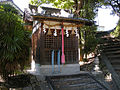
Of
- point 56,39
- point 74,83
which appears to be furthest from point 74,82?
point 56,39

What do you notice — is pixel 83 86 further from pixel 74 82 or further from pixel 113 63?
pixel 113 63

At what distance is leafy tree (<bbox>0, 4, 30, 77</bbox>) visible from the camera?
5.14 meters

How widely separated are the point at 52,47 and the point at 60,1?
8191mm

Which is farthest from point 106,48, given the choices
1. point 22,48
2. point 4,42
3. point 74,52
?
point 4,42

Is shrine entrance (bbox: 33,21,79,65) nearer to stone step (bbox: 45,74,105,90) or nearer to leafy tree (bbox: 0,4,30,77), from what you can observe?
stone step (bbox: 45,74,105,90)

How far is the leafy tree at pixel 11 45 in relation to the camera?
5.14 meters

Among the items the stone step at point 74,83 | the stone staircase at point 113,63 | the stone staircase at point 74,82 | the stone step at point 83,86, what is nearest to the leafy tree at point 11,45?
the stone staircase at point 74,82

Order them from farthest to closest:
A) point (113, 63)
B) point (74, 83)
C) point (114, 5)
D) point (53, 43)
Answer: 1. point (114, 5)
2. point (113, 63)
3. point (53, 43)
4. point (74, 83)

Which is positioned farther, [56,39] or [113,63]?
[113,63]

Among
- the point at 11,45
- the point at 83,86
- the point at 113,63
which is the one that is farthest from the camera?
the point at 113,63

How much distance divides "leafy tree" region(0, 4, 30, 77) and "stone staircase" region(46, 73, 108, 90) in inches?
78.0

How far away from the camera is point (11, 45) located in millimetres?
5188

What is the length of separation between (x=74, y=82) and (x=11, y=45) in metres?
4.02

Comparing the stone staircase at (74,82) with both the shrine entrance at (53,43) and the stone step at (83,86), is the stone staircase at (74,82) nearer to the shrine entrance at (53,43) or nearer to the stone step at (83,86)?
the stone step at (83,86)
